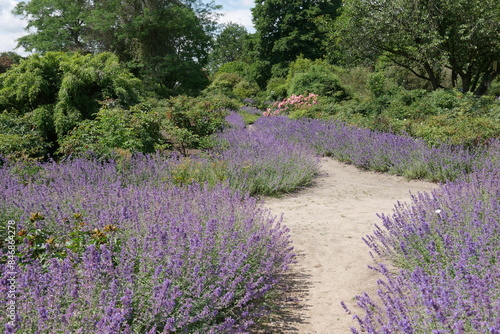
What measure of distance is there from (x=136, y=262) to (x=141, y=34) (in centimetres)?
2138

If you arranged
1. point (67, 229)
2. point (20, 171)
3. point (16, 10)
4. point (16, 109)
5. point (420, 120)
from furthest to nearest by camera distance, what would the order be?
point (16, 10) < point (420, 120) < point (16, 109) < point (20, 171) < point (67, 229)

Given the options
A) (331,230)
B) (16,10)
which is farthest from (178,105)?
(16,10)

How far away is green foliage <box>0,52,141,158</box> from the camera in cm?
765

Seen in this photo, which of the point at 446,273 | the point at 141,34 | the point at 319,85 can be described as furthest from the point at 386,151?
the point at 141,34

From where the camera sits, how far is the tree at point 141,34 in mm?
21562

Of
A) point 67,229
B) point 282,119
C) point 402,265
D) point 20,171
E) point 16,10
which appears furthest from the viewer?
point 16,10

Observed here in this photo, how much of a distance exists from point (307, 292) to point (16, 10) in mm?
30324

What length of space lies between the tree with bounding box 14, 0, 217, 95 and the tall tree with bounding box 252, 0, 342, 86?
736cm

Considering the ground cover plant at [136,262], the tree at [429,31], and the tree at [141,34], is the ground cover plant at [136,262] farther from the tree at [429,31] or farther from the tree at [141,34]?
the tree at [141,34]

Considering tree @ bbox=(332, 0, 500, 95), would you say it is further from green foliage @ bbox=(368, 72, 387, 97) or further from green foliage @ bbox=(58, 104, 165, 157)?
green foliage @ bbox=(58, 104, 165, 157)

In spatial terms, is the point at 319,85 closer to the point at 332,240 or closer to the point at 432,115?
the point at 432,115

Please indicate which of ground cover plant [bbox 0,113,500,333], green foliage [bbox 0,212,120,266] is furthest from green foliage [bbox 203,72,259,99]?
green foliage [bbox 0,212,120,266]

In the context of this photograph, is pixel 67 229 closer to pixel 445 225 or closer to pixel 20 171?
pixel 20 171

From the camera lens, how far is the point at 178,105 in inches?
380
